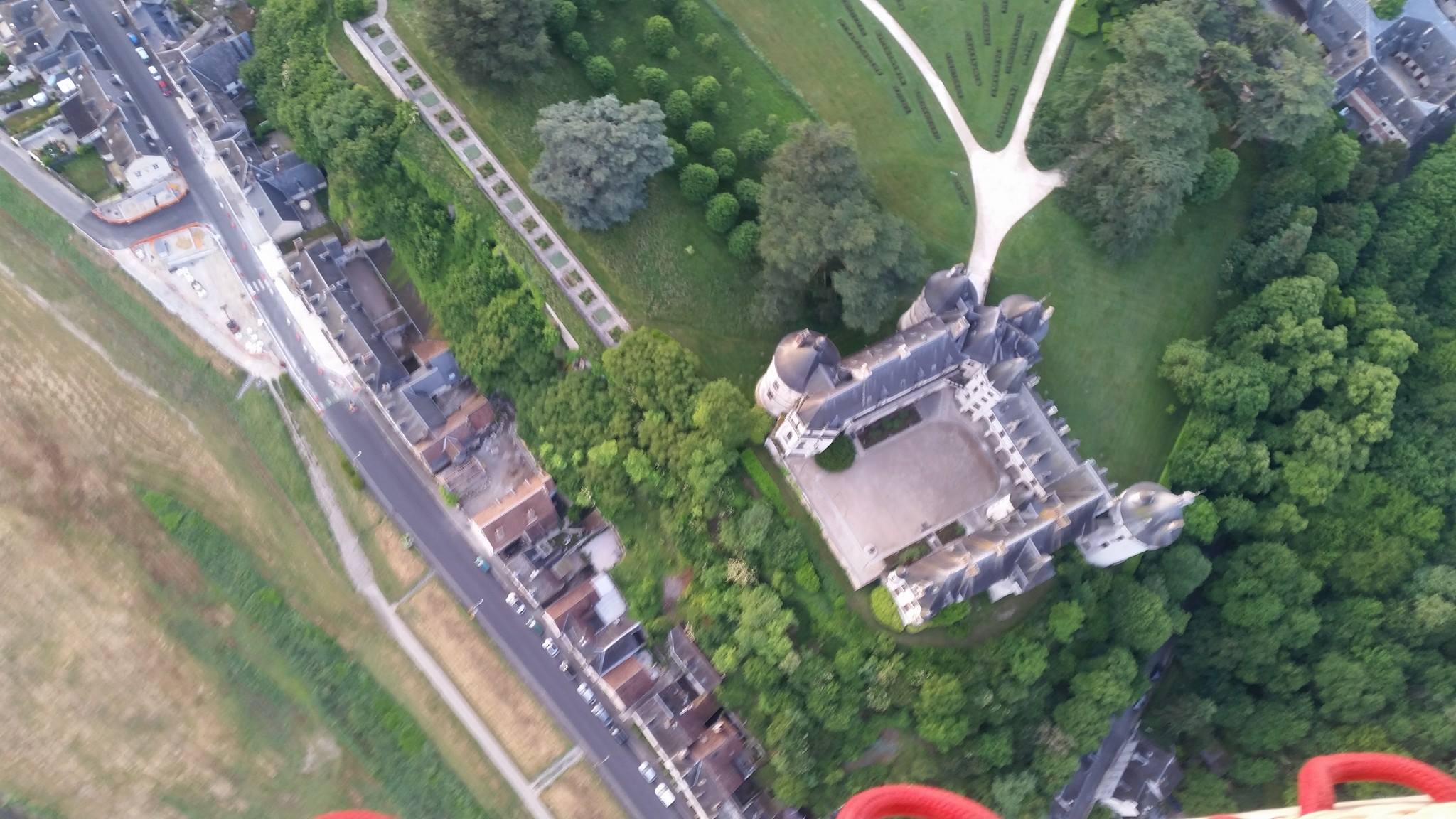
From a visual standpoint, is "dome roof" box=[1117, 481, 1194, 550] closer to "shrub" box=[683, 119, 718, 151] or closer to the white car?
"shrub" box=[683, 119, 718, 151]

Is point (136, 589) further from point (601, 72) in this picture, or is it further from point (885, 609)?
point (885, 609)

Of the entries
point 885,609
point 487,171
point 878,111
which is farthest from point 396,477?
point 878,111

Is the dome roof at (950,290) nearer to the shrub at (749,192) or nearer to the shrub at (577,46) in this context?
the shrub at (749,192)

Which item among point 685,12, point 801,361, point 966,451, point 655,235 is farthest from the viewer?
point 685,12

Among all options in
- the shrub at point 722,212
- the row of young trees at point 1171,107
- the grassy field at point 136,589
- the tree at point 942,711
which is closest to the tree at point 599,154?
the shrub at point 722,212

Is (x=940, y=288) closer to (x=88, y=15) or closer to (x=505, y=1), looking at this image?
(x=505, y=1)
